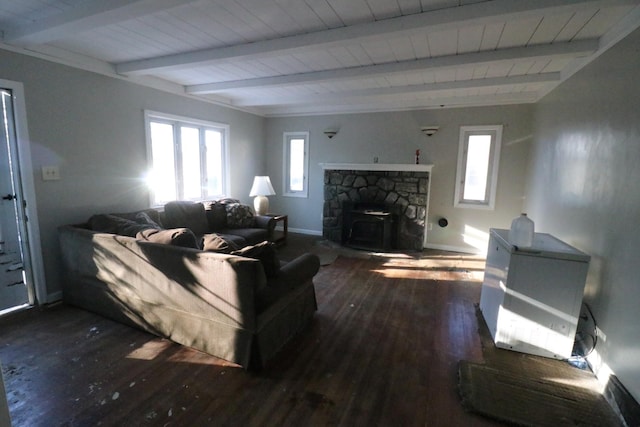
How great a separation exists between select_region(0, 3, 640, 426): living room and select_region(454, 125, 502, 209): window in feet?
0.33

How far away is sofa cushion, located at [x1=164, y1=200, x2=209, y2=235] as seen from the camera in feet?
12.4

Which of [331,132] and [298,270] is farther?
[331,132]

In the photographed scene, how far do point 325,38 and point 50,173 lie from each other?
281cm

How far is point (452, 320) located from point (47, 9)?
403 centimetres

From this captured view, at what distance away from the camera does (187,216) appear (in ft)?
12.8

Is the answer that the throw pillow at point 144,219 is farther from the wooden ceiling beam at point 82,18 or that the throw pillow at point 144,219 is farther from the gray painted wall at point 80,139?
the wooden ceiling beam at point 82,18

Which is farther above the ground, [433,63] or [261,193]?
[433,63]

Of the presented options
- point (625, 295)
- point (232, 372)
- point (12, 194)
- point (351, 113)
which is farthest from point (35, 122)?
point (625, 295)

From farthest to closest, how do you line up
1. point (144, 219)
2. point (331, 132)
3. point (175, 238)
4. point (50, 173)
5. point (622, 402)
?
point (331, 132), point (144, 219), point (50, 173), point (175, 238), point (622, 402)

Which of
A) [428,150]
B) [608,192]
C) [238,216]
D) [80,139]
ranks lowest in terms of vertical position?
[238,216]

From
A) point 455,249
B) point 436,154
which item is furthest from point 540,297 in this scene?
point 436,154

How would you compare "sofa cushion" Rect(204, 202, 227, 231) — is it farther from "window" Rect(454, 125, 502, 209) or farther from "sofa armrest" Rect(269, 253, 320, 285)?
"window" Rect(454, 125, 502, 209)

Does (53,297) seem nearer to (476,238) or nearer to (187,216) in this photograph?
(187,216)

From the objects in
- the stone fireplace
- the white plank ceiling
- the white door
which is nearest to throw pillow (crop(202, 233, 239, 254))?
the white plank ceiling
